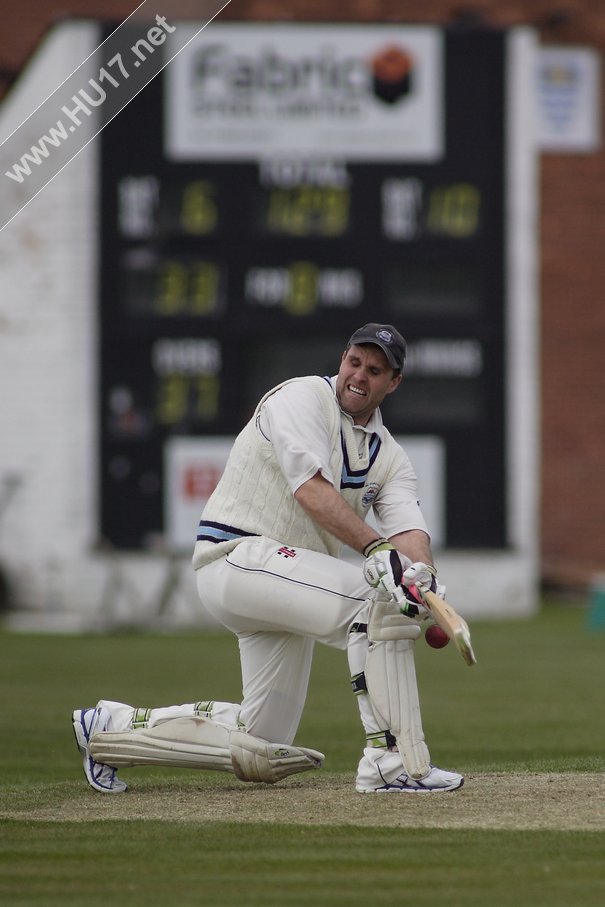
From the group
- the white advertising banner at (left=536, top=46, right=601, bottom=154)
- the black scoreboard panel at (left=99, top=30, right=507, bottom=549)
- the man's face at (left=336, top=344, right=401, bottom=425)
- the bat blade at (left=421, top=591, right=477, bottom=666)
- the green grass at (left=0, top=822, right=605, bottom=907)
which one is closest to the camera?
the green grass at (left=0, top=822, right=605, bottom=907)

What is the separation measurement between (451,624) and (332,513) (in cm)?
63

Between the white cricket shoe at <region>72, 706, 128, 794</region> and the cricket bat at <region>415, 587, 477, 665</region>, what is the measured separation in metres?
1.53

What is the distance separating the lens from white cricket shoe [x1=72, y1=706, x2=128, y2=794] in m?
6.97

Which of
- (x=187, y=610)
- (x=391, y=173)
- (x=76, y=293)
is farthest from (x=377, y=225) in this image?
(x=187, y=610)

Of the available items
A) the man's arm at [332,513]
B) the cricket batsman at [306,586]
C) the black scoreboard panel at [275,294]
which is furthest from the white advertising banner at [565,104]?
the man's arm at [332,513]

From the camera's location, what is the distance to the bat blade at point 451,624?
20.6 feet

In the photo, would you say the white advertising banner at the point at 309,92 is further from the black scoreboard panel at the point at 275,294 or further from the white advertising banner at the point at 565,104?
the white advertising banner at the point at 565,104

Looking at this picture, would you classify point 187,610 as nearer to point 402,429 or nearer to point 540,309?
point 402,429

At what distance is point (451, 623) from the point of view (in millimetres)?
6348

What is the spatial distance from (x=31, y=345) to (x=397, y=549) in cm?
1343

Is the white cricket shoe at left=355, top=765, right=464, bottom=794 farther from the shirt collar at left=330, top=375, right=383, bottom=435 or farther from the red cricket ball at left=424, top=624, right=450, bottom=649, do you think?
the shirt collar at left=330, top=375, right=383, bottom=435

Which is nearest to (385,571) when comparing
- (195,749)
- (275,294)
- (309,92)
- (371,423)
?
(371,423)

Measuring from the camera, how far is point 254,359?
60.8 feet

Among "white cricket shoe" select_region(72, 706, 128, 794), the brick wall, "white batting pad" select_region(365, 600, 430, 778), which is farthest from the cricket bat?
the brick wall
